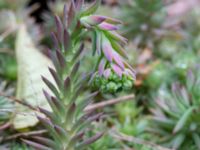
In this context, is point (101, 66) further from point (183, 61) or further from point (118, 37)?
point (183, 61)

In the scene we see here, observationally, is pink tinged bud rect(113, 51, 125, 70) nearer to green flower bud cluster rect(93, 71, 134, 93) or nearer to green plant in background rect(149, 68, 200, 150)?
green flower bud cluster rect(93, 71, 134, 93)

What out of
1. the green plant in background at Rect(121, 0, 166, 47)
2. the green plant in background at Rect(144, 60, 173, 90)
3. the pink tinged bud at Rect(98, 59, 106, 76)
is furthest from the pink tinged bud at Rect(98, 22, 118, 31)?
the green plant in background at Rect(121, 0, 166, 47)

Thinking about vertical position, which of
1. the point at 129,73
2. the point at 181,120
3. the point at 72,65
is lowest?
the point at 181,120

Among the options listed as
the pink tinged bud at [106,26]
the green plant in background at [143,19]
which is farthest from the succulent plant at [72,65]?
the green plant in background at [143,19]

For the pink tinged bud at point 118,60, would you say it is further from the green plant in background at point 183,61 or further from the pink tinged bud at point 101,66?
the green plant in background at point 183,61

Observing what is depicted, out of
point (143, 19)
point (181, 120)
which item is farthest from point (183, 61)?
point (181, 120)

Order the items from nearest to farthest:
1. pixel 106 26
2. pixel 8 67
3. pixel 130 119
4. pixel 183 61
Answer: pixel 106 26, pixel 130 119, pixel 8 67, pixel 183 61

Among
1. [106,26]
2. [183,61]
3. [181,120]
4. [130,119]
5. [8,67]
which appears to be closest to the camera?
[106,26]
